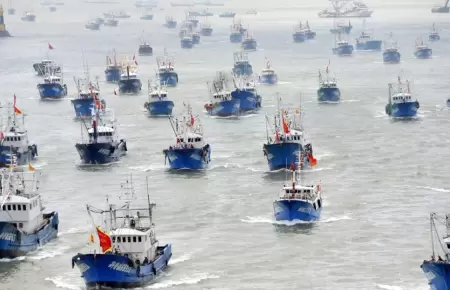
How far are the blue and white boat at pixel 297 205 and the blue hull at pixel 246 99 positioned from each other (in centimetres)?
7128

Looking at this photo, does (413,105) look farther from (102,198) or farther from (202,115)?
(102,198)

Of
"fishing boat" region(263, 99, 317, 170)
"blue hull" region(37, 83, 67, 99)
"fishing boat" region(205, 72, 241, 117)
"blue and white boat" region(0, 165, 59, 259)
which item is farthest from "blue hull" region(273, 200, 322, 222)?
"blue hull" region(37, 83, 67, 99)

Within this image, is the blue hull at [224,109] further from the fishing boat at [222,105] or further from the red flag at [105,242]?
the red flag at [105,242]

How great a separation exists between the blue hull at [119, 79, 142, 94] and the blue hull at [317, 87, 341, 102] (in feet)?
106

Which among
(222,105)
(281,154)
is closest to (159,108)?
(222,105)

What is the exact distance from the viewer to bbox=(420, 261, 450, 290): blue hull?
236ft

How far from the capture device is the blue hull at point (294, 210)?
310 ft

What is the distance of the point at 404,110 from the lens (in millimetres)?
155875

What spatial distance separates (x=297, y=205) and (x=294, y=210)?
41cm

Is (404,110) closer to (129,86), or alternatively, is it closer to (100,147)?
(100,147)

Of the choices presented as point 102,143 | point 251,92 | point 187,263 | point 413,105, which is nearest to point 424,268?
point 187,263

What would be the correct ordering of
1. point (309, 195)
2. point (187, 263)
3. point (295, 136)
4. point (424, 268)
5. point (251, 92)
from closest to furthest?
point (424, 268), point (187, 263), point (309, 195), point (295, 136), point (251, 92)

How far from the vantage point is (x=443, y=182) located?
112 m

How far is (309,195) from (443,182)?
19742 mm
